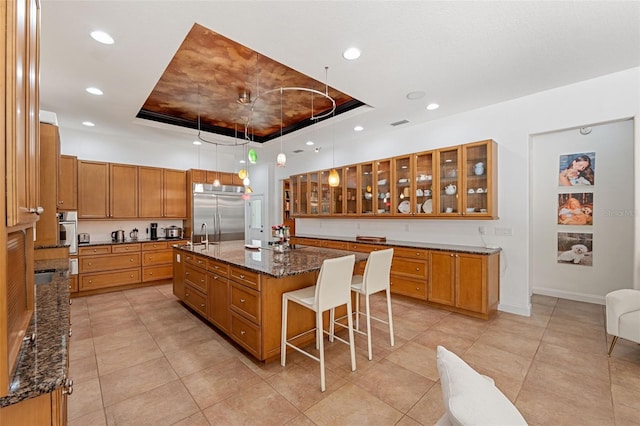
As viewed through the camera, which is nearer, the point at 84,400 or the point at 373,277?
the point at 84,400

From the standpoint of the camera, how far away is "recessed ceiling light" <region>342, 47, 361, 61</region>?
8.57ft

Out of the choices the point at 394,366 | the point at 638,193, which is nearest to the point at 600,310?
the point at 638,193

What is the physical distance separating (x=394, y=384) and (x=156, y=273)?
195 inches

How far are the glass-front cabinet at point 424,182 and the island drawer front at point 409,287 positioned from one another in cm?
106

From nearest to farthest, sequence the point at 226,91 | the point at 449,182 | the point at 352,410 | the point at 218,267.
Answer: the point at 352,410, the point at 218,267, the point at 226,91, the point at 449,182

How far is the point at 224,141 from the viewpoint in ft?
19.5

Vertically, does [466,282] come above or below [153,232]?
below

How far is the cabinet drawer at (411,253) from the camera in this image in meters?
4.20

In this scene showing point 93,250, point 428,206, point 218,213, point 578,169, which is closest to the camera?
point 578,169

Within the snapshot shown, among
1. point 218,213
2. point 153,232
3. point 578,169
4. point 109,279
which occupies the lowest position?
point 109,279

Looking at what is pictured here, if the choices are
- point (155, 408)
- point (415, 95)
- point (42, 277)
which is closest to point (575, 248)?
point (415, 95)

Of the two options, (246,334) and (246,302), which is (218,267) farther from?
(246,334)

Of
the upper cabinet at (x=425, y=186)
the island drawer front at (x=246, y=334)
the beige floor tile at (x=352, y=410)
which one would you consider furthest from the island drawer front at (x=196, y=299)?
the upper cabinet at (x=425, y=186)

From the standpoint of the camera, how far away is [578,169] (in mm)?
4391
